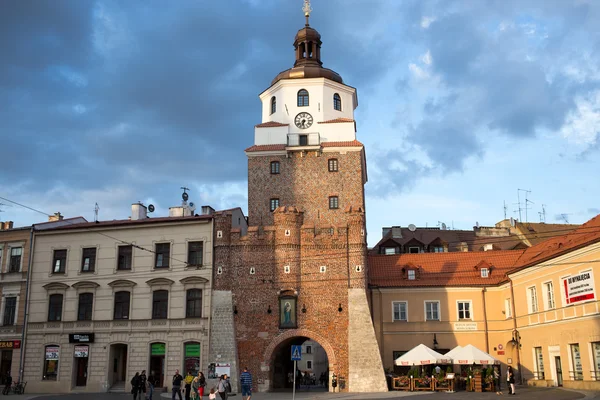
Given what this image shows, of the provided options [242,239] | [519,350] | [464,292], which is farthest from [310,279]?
[519,350]

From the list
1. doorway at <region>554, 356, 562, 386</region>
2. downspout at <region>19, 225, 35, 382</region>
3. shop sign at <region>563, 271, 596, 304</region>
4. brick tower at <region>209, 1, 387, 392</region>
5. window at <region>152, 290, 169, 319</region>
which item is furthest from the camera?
downspout at <region>19, 225, 35, 382</region>

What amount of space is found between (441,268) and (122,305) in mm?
21964

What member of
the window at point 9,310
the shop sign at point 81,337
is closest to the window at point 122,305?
the shop sign at point 81,337

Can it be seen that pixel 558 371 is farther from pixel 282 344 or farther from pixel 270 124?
pixel 270 124

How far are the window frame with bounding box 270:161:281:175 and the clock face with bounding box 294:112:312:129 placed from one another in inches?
135

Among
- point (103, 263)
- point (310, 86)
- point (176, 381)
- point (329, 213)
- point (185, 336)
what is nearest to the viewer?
point (176, 381)

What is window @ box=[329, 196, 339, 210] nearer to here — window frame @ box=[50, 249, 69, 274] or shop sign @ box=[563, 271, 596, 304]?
shop sign @ box=[563, 271, 596, 304]

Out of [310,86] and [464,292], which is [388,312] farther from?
[310,86]

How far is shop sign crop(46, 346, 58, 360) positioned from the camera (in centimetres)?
3997

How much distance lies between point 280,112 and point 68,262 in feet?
61.8

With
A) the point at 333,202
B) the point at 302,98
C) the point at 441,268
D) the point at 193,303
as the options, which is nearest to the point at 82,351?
the point at 193,303

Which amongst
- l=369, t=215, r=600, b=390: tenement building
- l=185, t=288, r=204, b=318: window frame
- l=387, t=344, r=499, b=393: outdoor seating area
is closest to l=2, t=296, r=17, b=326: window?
l=185, t=288, r=204, b=318: window frame

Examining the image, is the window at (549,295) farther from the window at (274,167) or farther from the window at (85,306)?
the window at (85,306)

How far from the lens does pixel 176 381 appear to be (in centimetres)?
2981
